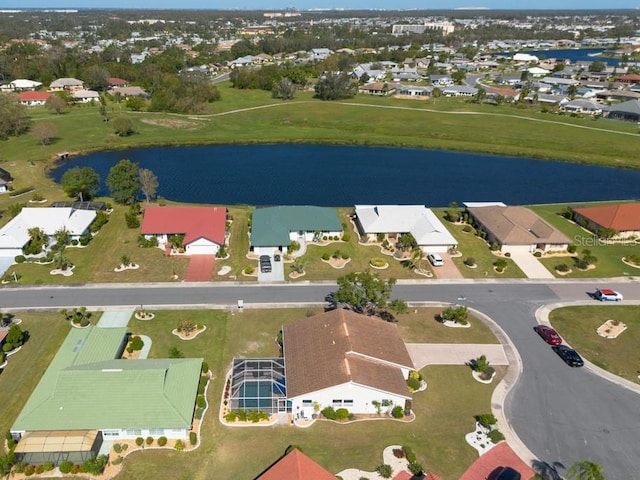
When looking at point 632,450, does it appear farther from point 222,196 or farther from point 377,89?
point 377,89

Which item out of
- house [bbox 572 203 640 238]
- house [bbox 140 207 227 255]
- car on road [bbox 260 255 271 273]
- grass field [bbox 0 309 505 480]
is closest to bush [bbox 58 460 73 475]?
grass field [bbox 0 309 505 480]

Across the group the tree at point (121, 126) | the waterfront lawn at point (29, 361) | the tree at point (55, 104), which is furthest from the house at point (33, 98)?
the waterfront lawn at point (29, 361)

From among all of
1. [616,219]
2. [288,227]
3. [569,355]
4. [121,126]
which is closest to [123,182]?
[288,227]

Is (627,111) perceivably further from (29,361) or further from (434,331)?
(29,361)

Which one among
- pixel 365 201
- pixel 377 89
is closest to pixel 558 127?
pixel 377 89

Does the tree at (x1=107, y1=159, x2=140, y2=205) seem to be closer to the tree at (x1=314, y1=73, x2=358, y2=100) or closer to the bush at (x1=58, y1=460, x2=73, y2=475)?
the bush at (x1=58, y1=460, x2=73, y2=475)

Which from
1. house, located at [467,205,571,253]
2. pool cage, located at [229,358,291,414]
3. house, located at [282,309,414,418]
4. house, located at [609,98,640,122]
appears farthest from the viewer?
house, located at [609,98,640,122]
